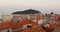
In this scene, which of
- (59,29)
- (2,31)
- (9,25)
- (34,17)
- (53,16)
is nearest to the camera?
(59,29)

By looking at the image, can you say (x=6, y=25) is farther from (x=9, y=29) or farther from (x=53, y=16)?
(x=53, y=16)

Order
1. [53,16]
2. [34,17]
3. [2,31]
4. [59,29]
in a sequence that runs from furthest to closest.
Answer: [34,17], [53,16], [2,31], [59,29]

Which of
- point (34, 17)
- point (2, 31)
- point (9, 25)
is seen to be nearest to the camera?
point (2, 31)

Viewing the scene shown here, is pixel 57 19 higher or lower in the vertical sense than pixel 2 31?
higher

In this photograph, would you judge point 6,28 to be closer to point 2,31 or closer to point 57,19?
point 2,31

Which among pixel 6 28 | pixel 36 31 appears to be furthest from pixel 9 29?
pixel 36 31

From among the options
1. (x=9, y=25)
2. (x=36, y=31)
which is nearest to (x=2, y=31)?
(x=9, y=25)

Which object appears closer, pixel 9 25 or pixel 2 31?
pixel 2 31

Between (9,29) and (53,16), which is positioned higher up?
(53,16)

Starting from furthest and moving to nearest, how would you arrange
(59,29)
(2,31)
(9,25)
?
(9,25)
(2,31)
(59,29)
